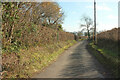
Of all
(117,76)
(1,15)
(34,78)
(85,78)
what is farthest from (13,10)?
(117,76)

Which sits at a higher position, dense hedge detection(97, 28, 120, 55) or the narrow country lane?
dense hedge detection(97, 28, 120, 55)

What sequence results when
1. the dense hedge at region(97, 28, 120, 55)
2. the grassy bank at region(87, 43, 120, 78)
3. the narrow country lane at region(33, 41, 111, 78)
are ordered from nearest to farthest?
1. the narrow country lane at region(33, 41, 111, 78)
2. the grassy bank at region(87, 43, 120, 78)
3. the dense hedge at region(97, 28, 120, 55)

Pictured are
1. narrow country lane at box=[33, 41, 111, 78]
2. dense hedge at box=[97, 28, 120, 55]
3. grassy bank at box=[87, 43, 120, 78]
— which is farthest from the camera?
dense hedge at box=[97, 28, 120, 55]

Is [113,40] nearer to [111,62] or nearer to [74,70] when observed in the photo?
[111,62]

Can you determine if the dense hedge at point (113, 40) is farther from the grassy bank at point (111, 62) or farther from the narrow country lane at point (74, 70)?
Result: the narrow country lane at point (74, 70)

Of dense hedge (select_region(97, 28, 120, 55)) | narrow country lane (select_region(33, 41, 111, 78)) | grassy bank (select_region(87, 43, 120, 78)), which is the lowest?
narrow country lane (select_region(33, 41, 111, 78))

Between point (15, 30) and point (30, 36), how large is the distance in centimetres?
217

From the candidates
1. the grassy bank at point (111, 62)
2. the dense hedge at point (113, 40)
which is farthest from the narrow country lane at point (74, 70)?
the dense hedge at point (113, 40)

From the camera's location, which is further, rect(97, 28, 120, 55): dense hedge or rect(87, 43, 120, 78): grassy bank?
rect(97, 28, 120, 55): dense hedge

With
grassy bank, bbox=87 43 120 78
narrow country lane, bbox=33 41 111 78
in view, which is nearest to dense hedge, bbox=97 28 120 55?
grassy bank, bbox=87 43 120 78

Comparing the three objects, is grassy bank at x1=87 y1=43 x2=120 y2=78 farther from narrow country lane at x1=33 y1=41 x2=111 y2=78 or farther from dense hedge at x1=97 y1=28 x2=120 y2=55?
dense hedge at x1=97 y1=28 x2=120 y2=55

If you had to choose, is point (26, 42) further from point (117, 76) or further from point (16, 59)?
point (117, 76)

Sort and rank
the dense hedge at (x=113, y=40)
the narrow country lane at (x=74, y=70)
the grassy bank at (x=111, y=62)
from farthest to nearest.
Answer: the dense hedge at (x=113, y=40), the grassy bank at (x=111, y=62), the narrow country lane at (x=74, y=70)

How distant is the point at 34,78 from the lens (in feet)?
20.5
